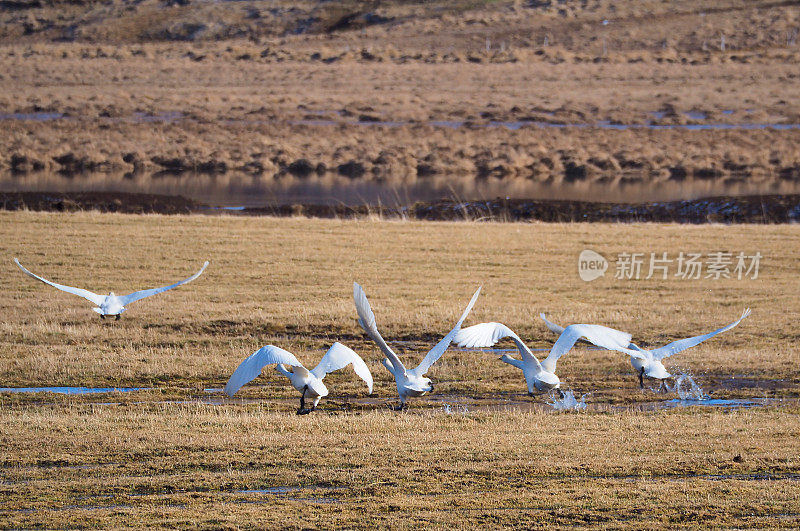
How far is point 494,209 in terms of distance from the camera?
3444 centimetres

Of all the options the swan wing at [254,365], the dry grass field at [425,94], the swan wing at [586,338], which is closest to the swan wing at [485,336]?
the swan wing at [586,338]

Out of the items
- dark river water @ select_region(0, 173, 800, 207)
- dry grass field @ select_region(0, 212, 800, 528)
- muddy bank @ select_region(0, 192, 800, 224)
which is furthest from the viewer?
dark river water @ select_region(0, 173, 800, 207)

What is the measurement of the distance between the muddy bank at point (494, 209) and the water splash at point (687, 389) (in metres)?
18.6

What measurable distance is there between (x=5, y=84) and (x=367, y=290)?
54962mm

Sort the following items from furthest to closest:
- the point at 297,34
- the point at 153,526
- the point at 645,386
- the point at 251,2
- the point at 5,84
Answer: the point at 251,2 → the point at 297,34 → the point at 5,84 → the point at 645,386 → the point at 153,526

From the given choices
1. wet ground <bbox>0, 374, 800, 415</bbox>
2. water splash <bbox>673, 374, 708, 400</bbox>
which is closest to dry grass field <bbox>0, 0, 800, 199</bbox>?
water splash <bbox>673, 374, 708, 400</bbox>

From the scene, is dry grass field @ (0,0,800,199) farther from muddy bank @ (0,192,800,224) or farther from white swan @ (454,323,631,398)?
white swan @ (454,323,631,398)

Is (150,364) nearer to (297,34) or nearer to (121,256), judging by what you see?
(121,256)

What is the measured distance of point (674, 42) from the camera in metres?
79.0

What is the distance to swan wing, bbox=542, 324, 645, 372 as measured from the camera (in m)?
11.0

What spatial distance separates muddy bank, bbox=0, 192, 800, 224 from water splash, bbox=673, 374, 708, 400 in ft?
61.1

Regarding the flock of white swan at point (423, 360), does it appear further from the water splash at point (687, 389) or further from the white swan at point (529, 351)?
the water splash at point (687, 389)

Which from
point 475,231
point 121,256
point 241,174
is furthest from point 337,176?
point 121,256

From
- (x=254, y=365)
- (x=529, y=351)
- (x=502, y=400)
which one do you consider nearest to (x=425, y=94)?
(x=502, y=400)
